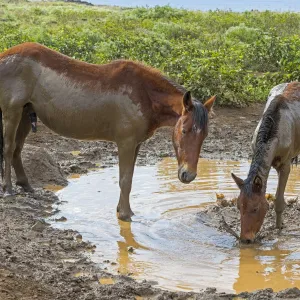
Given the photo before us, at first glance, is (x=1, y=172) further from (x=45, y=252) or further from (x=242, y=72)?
(x=242, y=72)

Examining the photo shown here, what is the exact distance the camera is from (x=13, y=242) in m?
6.69

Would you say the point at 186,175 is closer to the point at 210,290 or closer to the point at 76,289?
the point at 210,290

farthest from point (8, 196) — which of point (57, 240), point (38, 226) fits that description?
point (57, 240)

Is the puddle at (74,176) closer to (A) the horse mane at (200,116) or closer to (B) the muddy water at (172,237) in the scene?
(B) the muddy water at (172,237)

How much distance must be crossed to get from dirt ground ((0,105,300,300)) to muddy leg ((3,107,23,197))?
0.75ft

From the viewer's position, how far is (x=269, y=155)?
23.8ft

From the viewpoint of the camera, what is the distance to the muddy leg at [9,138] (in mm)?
8555

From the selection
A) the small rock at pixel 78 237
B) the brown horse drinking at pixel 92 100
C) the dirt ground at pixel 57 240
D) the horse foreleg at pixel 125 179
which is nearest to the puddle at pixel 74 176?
the dirt ground at pixel 57 240

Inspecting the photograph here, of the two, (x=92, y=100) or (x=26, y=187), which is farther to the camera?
(x=26, y=187)

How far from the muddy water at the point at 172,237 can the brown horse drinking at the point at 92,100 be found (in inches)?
19.8

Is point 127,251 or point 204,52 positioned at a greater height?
point 204,52

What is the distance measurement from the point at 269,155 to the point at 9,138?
3409mm

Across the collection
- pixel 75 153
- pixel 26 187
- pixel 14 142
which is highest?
pixel 14 142

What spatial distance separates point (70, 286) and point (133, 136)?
2850 millimetres
